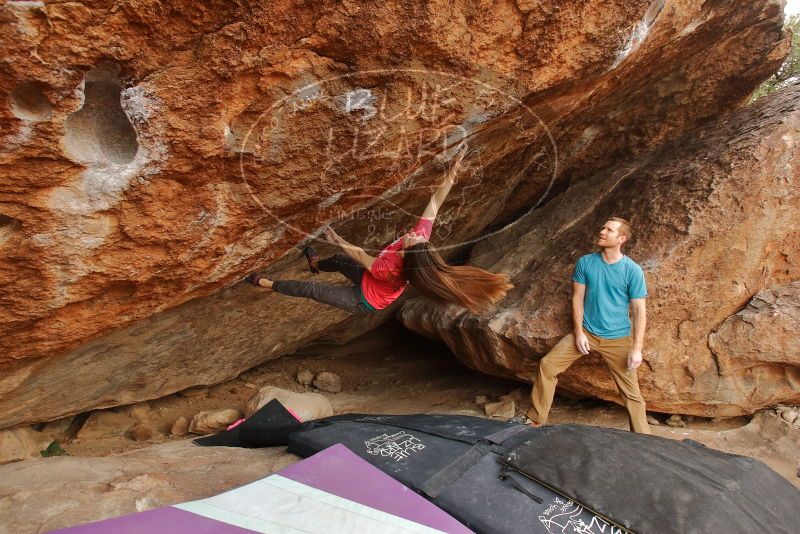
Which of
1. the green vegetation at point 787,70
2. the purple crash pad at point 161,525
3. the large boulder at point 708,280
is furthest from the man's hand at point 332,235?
the green vegetation at point 787,70

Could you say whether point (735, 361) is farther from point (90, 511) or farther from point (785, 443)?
point (90, 511)

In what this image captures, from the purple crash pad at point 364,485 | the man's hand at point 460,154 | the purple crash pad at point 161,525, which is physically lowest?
the purple crash pad at point 364,485

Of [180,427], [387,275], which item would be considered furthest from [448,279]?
[180,427]

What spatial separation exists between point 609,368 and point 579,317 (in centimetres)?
50

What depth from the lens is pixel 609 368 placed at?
12.5ft

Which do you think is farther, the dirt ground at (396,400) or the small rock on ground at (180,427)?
the small rock on ground at (180,427)

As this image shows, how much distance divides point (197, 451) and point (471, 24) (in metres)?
2.98

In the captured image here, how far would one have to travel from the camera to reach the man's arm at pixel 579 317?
12.0ft

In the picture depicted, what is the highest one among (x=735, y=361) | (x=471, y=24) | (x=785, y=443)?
(x=471, y=24)

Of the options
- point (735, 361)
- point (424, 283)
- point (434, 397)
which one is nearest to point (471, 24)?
point (424, 283)

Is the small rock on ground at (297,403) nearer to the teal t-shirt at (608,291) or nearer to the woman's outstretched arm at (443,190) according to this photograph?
the woman's outstretched arm at (443,190)

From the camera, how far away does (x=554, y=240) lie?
4574 mm

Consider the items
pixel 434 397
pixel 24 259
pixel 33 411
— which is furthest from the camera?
pixel 434 397

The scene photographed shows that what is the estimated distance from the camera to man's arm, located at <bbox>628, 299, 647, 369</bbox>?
346 centimetres
